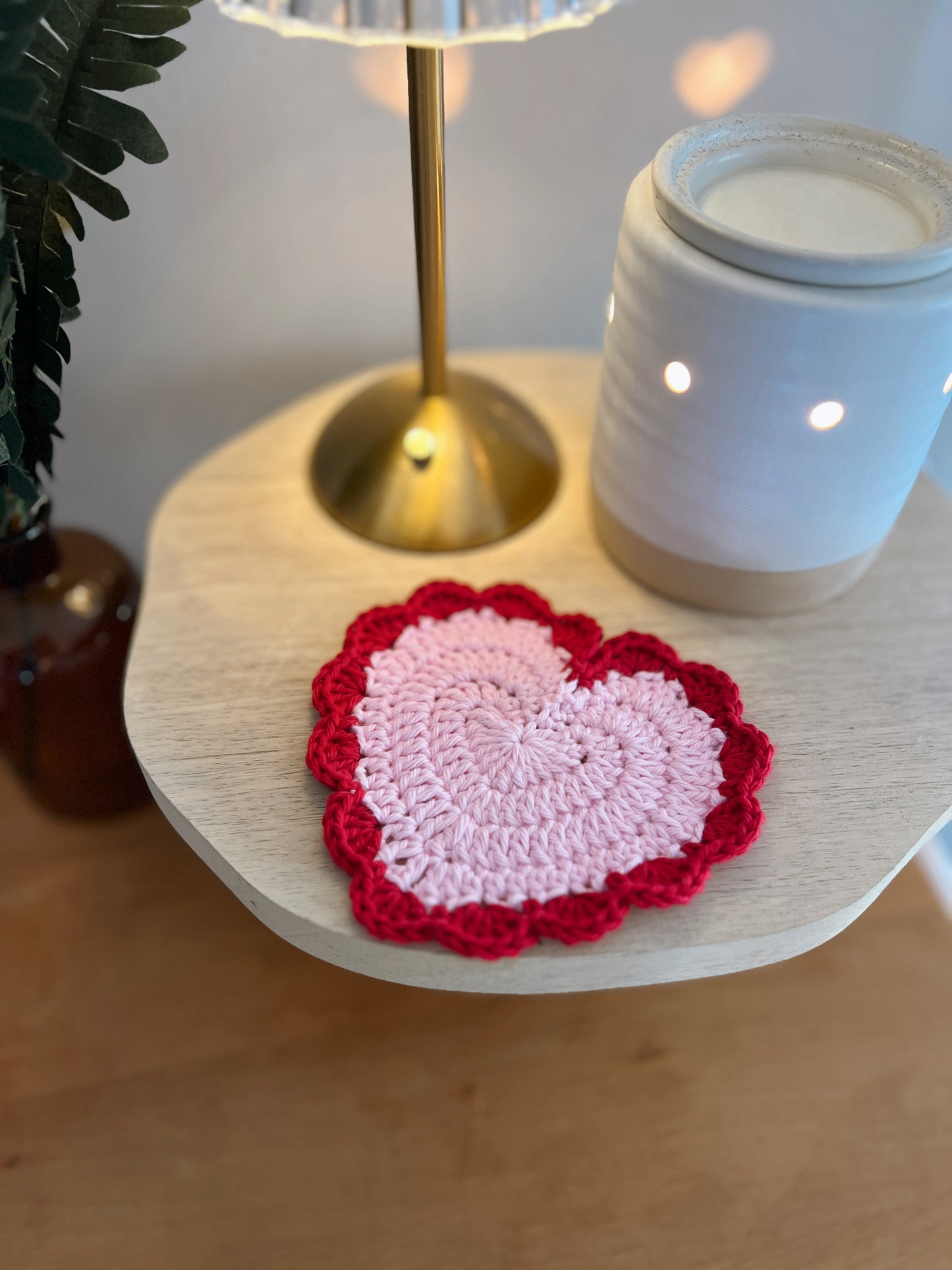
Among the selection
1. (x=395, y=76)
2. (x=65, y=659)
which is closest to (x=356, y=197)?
(x=395, y=76)

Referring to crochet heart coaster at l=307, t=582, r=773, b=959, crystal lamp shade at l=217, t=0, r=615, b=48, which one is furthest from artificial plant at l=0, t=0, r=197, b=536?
crochet heart coaster at l=307, t=582, r=773, b=959

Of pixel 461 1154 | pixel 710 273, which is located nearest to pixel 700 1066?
pixel 461 1154

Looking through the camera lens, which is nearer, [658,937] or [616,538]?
[658,937]

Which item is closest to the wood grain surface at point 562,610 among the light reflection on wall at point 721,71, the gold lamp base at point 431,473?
the gold lamp base at point 431,473

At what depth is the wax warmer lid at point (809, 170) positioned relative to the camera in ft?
1.44

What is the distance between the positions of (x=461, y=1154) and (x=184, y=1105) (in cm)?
21

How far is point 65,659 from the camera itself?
764mm

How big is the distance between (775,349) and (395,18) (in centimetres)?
22

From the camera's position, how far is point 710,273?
0.45 meters

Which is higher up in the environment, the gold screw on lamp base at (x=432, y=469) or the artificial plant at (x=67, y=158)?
the artificial plant at (x=67, y=158)

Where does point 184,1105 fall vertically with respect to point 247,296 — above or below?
below

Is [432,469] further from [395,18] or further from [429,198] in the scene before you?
[395,18]

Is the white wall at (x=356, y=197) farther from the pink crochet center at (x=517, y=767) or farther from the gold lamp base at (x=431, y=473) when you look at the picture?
the pink crochet center at (x=517, y=767)

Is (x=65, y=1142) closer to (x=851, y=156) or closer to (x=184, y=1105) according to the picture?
(x=184, y=1105)
